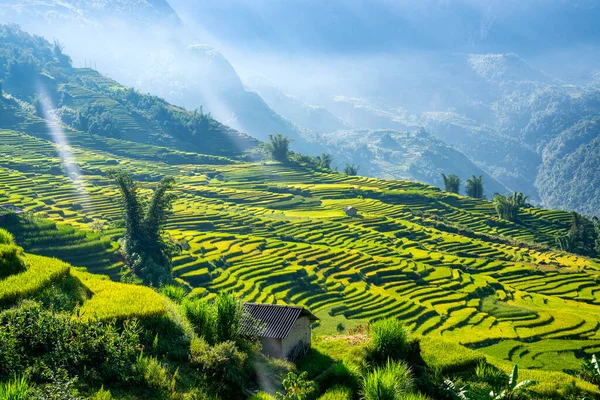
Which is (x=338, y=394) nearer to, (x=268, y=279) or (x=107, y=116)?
(x=268, y=279)

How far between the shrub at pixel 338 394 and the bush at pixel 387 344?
3.13 meters

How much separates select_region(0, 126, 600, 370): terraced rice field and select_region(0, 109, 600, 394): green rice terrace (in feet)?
0.70

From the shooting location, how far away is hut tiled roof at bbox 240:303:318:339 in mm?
19973

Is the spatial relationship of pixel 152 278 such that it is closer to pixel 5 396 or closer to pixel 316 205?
pixel 5 396

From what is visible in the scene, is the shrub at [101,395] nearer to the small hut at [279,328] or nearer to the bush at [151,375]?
the bush at [151,375]

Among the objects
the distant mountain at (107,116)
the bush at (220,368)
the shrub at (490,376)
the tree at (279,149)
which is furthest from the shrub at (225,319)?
the distant mountain at (107,116)

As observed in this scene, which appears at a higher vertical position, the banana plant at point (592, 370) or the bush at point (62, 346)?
the bush at point (62, 346)

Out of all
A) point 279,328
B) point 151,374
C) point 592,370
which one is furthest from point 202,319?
point 592,370

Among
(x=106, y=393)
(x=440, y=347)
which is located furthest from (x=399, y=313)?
(x=106, y=393)

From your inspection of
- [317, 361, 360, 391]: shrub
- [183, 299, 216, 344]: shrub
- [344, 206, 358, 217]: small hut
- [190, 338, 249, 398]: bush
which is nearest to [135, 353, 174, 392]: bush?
[190, 338, 249, 398]: bush

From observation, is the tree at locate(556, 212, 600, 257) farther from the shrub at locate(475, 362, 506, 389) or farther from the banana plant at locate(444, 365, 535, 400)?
the banana plant at locate(444, 365, 535, 400)

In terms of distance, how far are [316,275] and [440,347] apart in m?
30.8

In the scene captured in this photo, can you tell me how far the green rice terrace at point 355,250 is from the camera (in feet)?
139

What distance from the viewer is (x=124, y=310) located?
14.0 m
